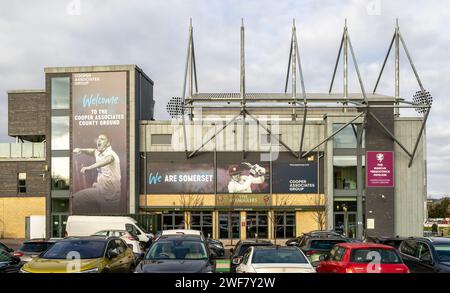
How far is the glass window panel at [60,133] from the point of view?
47000mm

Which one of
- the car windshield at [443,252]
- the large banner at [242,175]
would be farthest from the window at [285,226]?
the car windshield at [443,252]

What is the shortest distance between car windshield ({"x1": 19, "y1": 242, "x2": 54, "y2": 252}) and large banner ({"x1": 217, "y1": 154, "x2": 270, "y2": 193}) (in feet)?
94.2

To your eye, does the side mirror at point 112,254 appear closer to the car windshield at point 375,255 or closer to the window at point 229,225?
the car windshield at point 375,255

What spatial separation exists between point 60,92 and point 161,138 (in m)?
9.42

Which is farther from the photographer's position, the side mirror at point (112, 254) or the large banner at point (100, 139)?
the large banner at point (100, 139)

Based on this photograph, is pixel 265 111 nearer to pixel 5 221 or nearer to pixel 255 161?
pixel 255 161

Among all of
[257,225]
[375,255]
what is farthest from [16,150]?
[375,255]

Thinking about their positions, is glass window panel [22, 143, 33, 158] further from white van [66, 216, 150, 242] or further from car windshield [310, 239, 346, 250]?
car windshield [310, 239, 346, 250]

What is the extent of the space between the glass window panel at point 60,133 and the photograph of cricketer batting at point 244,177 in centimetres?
1420

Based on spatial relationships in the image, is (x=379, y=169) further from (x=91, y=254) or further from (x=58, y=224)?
(x=91, y=254)

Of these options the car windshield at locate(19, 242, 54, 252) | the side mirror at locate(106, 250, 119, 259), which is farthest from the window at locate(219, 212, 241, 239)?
the side mirror at locate(106, 250, 119, 259)

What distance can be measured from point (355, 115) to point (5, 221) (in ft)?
106

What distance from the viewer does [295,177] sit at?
157 ft

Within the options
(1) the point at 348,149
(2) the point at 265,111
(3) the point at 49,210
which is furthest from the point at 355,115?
(3) the point at 49,210
